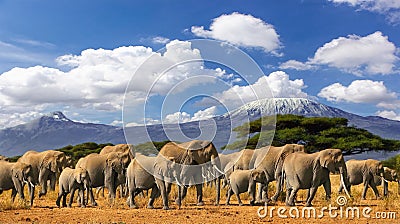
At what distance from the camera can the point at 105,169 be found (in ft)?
63.6

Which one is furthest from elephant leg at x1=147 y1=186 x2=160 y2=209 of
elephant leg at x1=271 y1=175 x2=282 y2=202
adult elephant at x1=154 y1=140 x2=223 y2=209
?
elephant leg at x1=271 y1=175 x2=282 y2=202

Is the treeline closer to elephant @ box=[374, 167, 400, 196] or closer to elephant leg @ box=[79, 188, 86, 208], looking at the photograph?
elephant @ box=[374, 167, 400, 196]

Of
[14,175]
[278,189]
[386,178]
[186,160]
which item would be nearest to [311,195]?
[278,189]

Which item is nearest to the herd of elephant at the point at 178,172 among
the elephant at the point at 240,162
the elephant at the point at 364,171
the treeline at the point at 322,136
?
the elephant at the point at 240,162

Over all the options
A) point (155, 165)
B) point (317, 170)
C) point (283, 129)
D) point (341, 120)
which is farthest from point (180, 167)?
point (341, 120)

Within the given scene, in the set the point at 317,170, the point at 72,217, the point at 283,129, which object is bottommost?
the point at 72,217

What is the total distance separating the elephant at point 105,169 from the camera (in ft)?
62.9

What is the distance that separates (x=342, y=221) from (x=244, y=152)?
9.84m

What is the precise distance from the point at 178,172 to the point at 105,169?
3.56m

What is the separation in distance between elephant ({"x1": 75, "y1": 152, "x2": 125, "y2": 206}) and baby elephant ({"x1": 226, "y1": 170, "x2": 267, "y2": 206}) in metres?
4.01

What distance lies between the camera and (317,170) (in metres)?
16.9

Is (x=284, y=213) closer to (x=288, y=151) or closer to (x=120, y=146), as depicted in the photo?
(x=288, y=151)

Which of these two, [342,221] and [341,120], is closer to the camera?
[342,221]

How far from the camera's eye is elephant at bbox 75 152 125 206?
1917 cm
